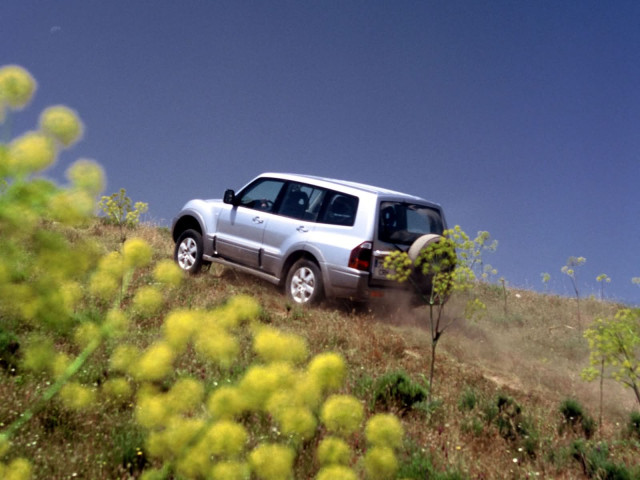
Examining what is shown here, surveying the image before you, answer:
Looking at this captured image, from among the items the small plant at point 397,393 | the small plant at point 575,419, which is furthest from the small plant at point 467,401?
the small plant at point 575,419

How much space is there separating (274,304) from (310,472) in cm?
672

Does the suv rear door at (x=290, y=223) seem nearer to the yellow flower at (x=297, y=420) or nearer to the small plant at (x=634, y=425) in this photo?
the small plant at (x=634, y=425)

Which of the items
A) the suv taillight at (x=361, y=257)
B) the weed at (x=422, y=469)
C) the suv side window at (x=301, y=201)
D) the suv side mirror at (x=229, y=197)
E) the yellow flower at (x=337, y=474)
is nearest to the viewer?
the yellow flower at (x=337, y=474)

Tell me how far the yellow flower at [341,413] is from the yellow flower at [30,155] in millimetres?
834

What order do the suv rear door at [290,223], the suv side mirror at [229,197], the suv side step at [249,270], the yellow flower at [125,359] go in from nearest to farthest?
the yellow flower at [125,359]
the suv rear door at [290,223]
the suv side step at [249,270]
the suv side mirror at [229,197]

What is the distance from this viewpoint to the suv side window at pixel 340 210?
920cm

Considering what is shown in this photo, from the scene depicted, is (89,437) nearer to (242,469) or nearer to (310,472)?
(310,472)

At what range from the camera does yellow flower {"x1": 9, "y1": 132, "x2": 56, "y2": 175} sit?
1276mm

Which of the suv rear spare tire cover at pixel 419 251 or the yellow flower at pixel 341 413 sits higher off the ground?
the suv rear spare tire cover at pixel 419 251

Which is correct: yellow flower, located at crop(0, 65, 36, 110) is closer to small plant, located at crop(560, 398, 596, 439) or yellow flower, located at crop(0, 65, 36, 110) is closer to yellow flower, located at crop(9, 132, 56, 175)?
yellow flower, located at crop(9, 132, 56, 175)

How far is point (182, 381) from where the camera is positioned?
4.38ft

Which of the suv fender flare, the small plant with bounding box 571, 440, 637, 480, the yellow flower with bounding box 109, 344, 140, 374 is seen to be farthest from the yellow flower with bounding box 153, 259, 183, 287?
the suv fender flare

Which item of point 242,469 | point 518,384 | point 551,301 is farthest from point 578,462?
point 551,301

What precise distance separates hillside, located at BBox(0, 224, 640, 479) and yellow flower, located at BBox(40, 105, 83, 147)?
281mm
